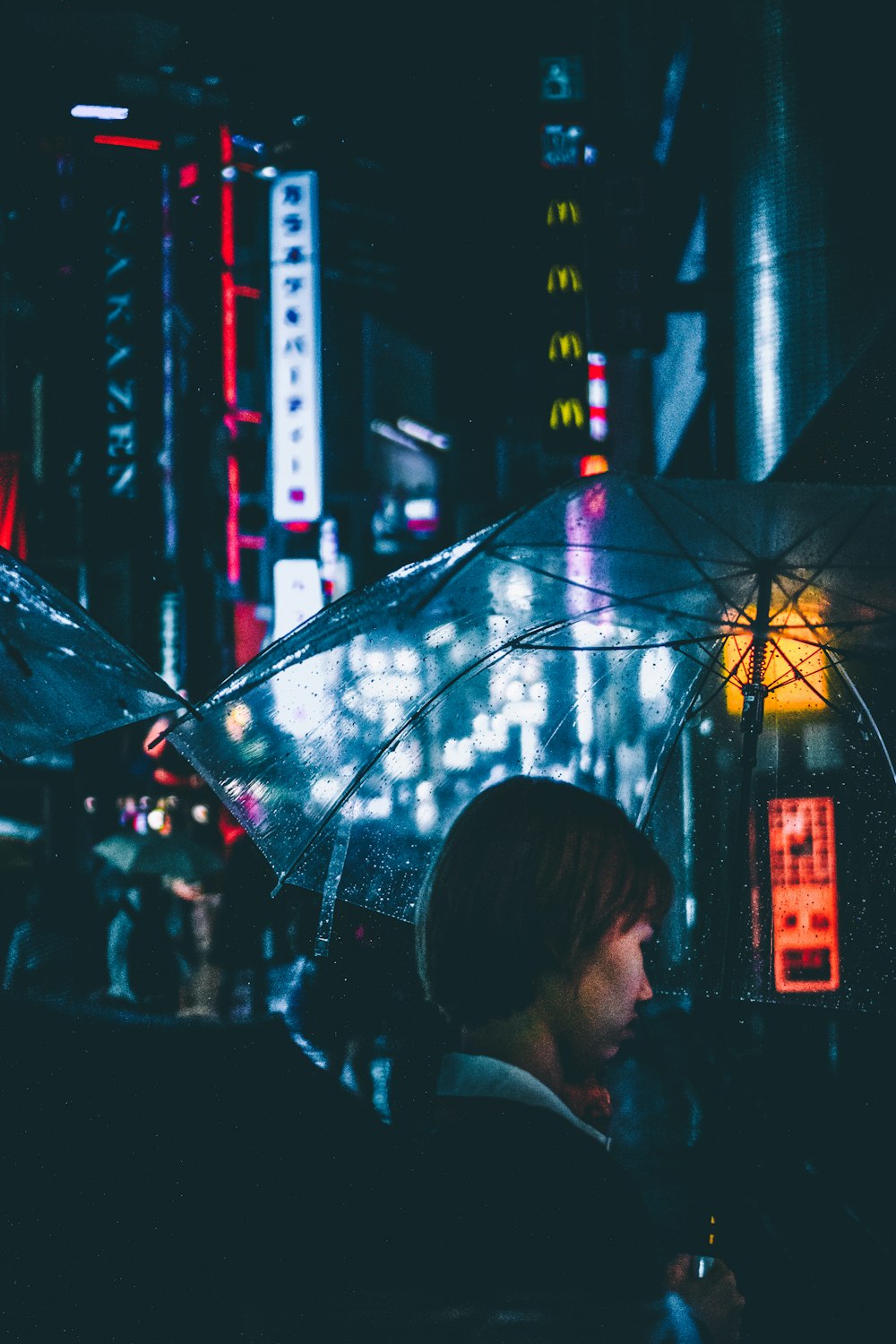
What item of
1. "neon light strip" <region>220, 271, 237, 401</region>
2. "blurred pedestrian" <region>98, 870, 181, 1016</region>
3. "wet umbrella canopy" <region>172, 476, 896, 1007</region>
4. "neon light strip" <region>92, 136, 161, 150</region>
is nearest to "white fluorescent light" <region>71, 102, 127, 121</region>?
"neon light strip" <region>92, 136, 161, 150</region>

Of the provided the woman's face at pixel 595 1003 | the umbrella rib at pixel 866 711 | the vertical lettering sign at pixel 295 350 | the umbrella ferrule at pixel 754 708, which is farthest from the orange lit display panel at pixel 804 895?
the vertical lettering sign at pixel 295 350

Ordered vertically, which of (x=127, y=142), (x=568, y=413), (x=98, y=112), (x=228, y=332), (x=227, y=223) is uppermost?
(x=98, y=112)

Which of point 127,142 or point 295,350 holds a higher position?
Result: point 127,142

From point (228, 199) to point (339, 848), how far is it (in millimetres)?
21204

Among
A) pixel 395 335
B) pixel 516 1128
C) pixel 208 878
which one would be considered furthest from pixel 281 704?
pixel 395 335

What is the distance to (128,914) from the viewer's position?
34.8 feet

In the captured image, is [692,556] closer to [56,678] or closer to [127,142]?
[56,678]

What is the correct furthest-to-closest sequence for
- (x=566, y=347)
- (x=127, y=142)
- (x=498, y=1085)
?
(x=127, y=142) < (x=566, y=347) < (x=498, y=1085)

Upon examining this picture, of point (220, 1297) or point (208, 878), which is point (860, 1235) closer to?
point (220, 1297)

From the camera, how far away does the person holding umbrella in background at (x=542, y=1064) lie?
1516 millimetres

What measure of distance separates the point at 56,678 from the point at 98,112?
79.6 ft

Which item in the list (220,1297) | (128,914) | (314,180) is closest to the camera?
(220,1297)

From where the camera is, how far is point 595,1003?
6.56 feet

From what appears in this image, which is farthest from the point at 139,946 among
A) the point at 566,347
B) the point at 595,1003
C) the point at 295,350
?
the point at 295,350
